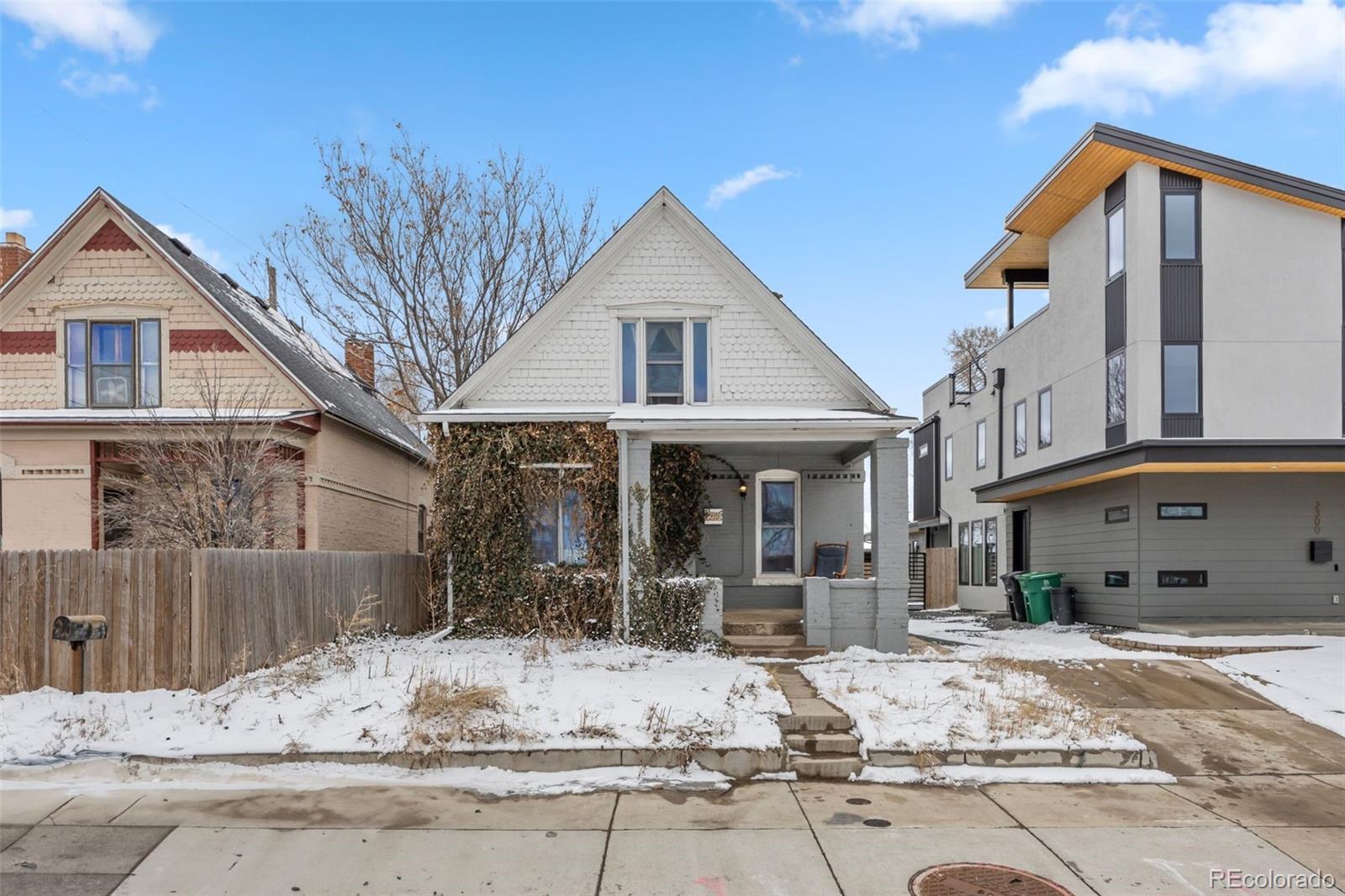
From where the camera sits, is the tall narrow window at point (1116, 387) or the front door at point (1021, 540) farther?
the front door at point (1021, 540)

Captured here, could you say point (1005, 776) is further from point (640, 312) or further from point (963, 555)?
point (963, 555)

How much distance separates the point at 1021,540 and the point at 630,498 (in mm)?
13409

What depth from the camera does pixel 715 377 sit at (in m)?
14.6

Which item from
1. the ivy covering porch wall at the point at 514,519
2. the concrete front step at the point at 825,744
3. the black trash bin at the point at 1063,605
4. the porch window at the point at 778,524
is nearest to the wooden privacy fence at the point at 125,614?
the ivy covering porch wall at the point at 514,519

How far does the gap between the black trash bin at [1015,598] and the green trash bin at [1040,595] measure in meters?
0.37

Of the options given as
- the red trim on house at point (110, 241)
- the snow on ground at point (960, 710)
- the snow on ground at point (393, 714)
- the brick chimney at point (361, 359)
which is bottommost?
the snow on ground at point (960, 710)

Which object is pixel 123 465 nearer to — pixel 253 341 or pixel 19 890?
pixel 253 341

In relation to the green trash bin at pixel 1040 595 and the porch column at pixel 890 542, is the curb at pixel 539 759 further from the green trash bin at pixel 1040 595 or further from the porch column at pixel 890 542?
the green trash bin at pixel 1040 595

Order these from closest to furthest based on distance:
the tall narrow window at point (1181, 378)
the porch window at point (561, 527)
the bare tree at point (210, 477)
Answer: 1. the bare tree at point (210, 477)
2. the porch window at point (561, 527)
3. the tall narrow window at point (1181, 378)

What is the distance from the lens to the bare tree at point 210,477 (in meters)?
12.5

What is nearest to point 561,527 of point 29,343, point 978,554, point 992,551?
point 29,343

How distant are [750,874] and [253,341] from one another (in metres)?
13.5

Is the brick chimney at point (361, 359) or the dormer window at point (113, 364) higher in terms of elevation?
the brick chimney at point (361, 359)

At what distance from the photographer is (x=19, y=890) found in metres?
4.85
